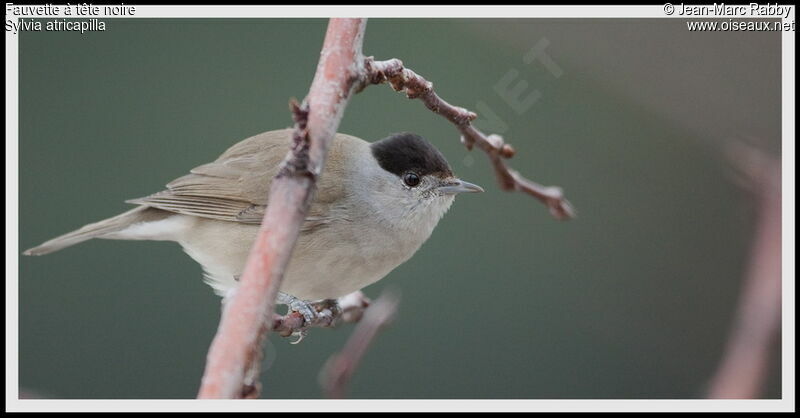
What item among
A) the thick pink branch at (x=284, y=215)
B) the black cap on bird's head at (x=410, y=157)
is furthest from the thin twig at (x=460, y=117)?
the black cap on bird's head at (x=410, y=157)

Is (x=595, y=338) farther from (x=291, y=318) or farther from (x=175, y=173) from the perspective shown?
(x=291, y=318)

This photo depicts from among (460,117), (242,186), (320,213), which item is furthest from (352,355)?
(242,186)

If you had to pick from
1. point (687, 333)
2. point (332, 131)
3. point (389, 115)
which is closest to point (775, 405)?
point (332, 131)

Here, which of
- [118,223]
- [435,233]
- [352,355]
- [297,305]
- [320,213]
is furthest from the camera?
[435,233]

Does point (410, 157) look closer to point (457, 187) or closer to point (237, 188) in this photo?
point (457, 187)

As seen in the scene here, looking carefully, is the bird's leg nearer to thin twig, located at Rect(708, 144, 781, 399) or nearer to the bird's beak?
the bird's beak
